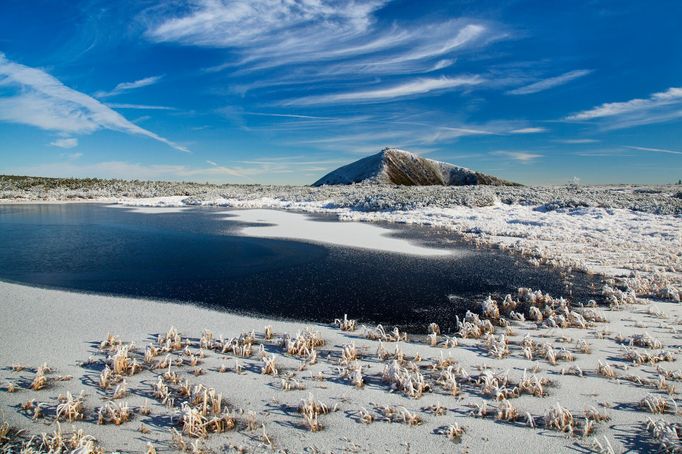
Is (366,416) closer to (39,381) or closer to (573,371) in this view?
(573,371)

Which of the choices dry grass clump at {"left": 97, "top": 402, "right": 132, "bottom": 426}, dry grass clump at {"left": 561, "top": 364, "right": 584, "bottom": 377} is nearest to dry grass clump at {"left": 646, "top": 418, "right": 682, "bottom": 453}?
dry grass clump at {"left": 561, "top": 364, "right": 584, "bottom": 377}

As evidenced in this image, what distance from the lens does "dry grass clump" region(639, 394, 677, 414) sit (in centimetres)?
477

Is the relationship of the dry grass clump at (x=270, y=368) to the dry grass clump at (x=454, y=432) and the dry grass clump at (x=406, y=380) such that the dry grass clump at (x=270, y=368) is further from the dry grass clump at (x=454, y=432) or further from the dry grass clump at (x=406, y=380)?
the dry grass clump at (x=454, y=432)

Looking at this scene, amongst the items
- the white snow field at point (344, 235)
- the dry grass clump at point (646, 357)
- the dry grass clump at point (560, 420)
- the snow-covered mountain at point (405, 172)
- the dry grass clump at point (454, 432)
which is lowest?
the dry grass clump at point (454, 432)

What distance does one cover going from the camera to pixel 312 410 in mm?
4691

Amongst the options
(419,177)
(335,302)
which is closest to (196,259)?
(335,302)

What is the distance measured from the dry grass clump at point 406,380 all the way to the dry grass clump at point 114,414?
10.5 feet

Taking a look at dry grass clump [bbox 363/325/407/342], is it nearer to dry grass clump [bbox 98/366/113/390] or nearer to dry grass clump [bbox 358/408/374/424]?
dry grass clump [bbox 358/408/374/424]

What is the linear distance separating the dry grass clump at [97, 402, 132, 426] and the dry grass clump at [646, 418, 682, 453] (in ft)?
18.7

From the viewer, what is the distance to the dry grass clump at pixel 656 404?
4.77m

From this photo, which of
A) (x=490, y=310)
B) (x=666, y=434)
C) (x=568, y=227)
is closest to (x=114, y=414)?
(x=666, y=434)

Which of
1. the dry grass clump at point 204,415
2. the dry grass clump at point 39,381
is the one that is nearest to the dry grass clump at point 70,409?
the dry grass clump at point 39,381

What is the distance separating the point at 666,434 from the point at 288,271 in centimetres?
957

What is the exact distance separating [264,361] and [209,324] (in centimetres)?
217
